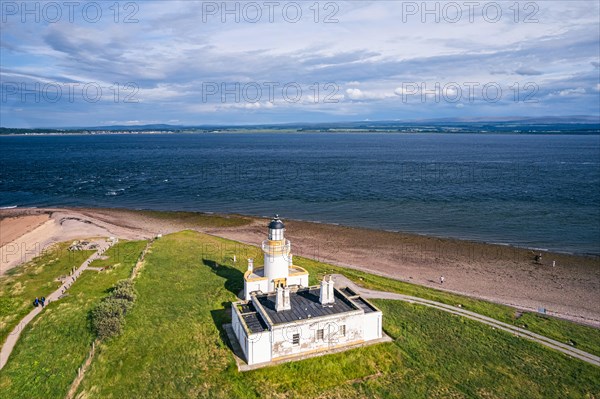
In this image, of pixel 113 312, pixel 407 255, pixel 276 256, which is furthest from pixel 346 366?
pixel 407 255

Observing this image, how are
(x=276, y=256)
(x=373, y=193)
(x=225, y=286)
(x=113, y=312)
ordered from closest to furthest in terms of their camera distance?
(x=113, y=312) → (x=276, y=256) → (x=225, y=286) → (x=373, y=193)

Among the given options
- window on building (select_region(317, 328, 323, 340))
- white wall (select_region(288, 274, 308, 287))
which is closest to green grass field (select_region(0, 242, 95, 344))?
white wall (select_region(288, 274, 308, 287))

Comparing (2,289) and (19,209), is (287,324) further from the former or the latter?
(19,209)

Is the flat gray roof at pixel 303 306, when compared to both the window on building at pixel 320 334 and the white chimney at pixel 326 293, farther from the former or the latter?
the window on building at pixel 320 334

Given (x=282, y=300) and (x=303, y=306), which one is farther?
(x=303, y=306)

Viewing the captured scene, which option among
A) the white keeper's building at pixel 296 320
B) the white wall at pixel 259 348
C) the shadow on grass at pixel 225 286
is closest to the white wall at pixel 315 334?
the white keeper's building at pixel 296 320

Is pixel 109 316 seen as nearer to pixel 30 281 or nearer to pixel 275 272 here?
pixel 275 272
